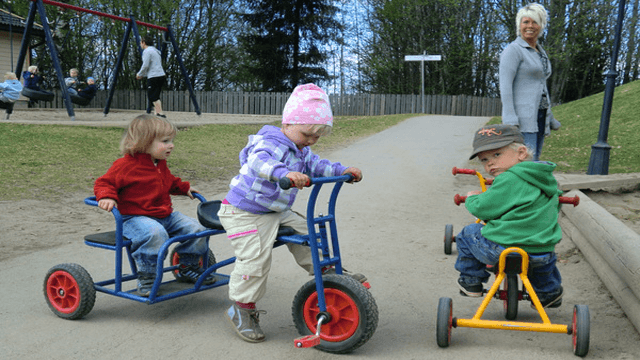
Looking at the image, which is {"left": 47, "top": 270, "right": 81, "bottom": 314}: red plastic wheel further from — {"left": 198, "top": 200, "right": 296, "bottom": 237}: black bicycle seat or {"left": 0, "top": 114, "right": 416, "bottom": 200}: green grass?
{"left": 0, "top": 114, "right": 416, "bottom": 200}: green grass

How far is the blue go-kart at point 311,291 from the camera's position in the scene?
323 centimetres

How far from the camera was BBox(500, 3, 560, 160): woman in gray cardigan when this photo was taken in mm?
5383

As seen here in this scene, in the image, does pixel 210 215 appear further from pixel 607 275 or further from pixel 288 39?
pixel 288 39

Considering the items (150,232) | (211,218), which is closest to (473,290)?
(211,218)

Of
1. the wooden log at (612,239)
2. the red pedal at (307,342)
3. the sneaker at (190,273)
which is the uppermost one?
the wooden log at (612,239)

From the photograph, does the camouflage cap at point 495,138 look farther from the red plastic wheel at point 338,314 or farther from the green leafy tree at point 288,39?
the green leafy tree at point 288,39

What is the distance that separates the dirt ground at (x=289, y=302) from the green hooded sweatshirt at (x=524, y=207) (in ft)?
1.81

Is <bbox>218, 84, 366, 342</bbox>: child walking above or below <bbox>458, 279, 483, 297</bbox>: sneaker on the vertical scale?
above

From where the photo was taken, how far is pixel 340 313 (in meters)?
3.32

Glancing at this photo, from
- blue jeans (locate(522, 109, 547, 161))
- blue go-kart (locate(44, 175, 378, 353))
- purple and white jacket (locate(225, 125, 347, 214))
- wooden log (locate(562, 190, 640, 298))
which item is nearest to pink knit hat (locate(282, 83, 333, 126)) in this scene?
purple and white jacket (locate(225, 125, 347, 214))

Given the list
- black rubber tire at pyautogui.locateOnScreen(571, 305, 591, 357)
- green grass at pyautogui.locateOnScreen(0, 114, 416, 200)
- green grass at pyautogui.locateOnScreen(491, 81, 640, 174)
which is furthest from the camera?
green grass at pyautogui.locateOnScreen(491, 81, 640, 174)

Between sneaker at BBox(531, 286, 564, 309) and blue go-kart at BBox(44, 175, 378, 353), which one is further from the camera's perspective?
sneaker at BBox(531, 286, 564, 309)

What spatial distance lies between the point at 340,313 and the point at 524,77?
313 cm

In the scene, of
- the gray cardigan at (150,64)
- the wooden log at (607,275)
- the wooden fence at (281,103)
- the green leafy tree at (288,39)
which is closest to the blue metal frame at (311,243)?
the wooden log at (607,275)
